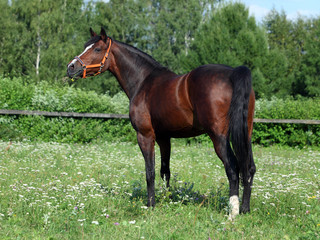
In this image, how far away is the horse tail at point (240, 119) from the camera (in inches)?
162

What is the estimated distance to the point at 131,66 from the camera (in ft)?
18.1

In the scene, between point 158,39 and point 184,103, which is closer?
point 184,103

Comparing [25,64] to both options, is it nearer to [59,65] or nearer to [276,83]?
[59,65]

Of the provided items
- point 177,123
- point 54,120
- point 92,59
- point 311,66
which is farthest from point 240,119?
point 311,66

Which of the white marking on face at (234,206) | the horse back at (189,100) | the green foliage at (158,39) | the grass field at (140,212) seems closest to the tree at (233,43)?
the green foliage at (158,39)

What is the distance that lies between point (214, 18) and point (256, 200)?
27.1 meters

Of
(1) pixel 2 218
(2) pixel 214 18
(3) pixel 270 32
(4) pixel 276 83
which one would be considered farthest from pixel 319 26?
(1) pixel 2 218

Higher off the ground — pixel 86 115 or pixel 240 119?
pixel 240 119

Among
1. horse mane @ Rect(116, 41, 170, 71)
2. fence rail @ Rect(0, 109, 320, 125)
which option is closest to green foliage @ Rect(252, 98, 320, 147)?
fence rail @ Rect(0, 109, 320, 125)

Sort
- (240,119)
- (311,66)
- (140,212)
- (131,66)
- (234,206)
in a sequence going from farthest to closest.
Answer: (311,66) → (131,66) → (140,212) → (234,206) → (240,119)

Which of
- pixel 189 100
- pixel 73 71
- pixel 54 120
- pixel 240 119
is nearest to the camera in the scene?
pixel 240 119

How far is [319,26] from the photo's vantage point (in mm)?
32094

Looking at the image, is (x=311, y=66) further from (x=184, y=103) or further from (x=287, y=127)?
(x=184, y=103)

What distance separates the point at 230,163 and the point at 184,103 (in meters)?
1.00
